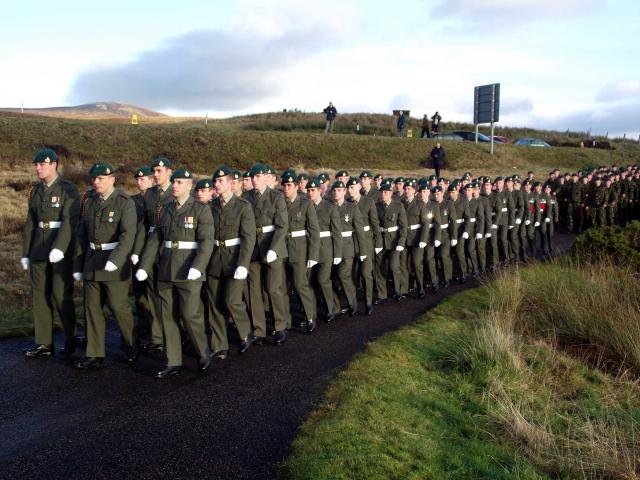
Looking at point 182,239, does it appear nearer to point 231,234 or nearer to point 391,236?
point 231,234

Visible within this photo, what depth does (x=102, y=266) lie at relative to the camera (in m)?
6.82

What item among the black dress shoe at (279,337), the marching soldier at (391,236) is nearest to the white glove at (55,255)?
the black dress shoe at (279,337)

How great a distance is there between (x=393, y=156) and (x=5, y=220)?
81.8 ft

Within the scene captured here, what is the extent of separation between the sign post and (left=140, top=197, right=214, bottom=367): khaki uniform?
107 ft

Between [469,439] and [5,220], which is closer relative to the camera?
[469,439]

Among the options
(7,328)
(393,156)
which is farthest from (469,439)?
(393,156)

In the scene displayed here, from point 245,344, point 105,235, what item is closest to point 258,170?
point 105,235

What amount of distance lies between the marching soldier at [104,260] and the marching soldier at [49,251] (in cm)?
24

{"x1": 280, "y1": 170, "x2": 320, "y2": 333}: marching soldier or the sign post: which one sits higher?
the sign post

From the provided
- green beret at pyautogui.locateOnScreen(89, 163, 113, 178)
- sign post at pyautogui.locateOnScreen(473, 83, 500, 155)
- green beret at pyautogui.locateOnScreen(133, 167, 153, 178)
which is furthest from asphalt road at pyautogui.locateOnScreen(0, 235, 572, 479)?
sign post at pyautogui.locateOnScreen(473, 83, 500, 155)

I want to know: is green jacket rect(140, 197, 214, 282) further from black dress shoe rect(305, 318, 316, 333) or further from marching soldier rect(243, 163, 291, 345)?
black dress shoe rect(305, 318, 316, 333)

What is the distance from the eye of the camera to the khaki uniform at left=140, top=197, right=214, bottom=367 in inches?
258

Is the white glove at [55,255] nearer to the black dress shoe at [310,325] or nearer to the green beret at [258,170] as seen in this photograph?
the green beret at [258,170]

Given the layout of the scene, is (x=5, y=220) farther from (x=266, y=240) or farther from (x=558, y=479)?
(x=558, y=479)
